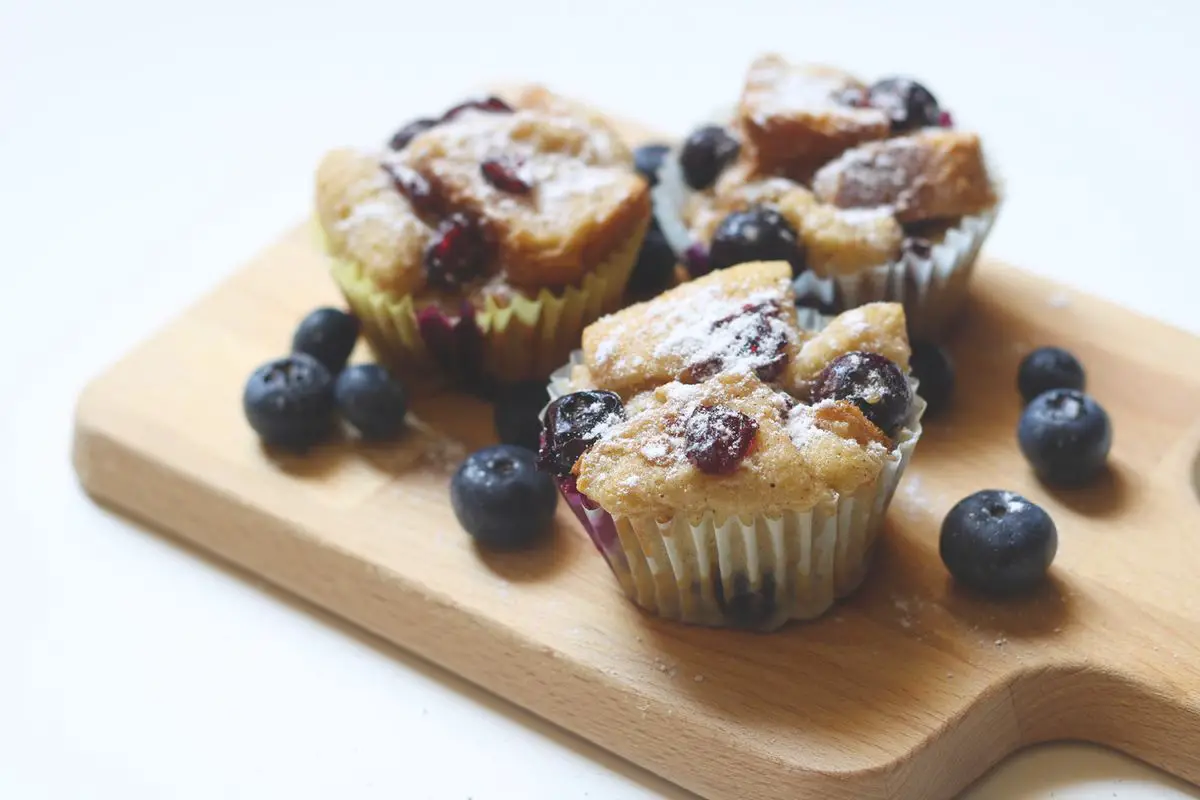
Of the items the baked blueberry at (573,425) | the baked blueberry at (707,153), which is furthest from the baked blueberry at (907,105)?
the baked blueberry at (573,425)

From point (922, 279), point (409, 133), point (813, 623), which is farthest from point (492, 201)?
point (813, 623)

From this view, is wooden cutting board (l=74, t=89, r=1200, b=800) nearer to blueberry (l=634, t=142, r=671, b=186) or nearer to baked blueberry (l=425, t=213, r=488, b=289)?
baked blueberry (l=425, t=213, r=488, b=289)

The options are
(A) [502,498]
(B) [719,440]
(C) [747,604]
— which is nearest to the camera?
(B) [719,440]

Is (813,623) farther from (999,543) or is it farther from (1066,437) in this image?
(1066,437)

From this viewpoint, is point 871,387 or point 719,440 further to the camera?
point 871,387

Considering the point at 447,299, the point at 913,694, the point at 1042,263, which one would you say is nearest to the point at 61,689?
the point at 447,299

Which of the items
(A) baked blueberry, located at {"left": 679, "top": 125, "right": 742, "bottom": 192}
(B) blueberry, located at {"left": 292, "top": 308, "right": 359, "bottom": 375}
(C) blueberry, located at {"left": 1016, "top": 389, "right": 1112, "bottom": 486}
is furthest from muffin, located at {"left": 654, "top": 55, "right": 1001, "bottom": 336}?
(B) blueberry, located at {"left": 292, "top": 308, "right": 359, "bottom": 375}

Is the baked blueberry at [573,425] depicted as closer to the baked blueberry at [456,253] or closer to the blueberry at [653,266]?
the baked blueberry at [456,253]
